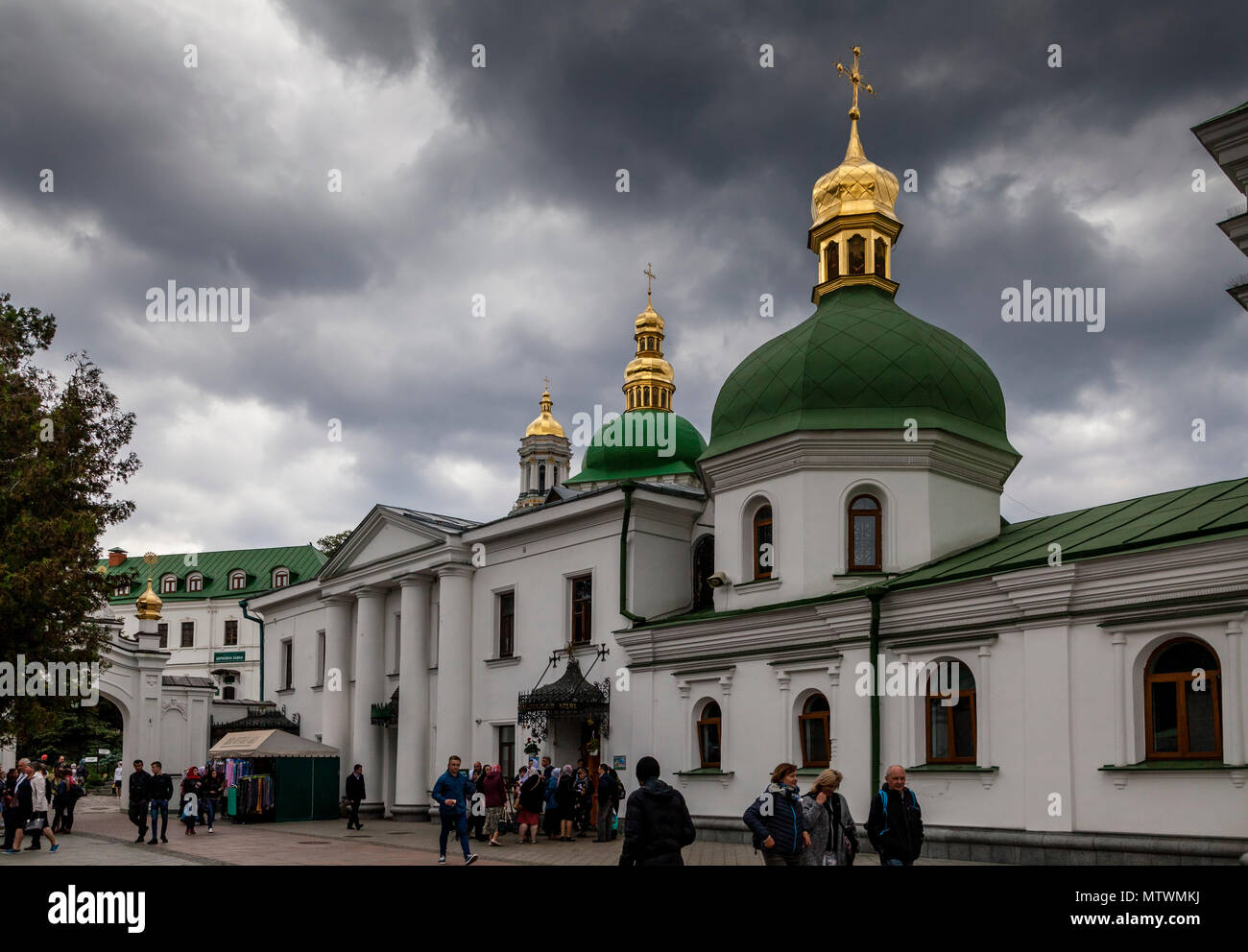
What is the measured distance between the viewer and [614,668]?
82.9 ft

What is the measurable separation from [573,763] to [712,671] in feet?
16.0

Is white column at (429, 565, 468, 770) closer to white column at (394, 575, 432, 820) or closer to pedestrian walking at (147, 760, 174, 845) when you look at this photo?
white column at (394, 575, 432, 820)

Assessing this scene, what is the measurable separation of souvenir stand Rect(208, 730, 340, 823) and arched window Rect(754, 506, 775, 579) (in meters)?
13.8

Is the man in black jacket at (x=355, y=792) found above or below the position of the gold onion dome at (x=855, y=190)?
below

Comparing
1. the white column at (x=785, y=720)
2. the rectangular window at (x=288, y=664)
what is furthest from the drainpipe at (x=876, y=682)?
the rectangular window at (x=288, y=664)

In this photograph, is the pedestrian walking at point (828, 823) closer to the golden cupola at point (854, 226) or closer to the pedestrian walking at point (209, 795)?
the golden cupola at point (854, 226)

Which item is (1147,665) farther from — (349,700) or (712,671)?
(349,700)

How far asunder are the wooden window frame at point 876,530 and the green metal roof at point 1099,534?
80cm

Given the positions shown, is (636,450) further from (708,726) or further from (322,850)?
(322,850)

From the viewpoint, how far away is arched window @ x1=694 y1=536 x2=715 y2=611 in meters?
26.1

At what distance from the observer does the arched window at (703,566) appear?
26141 millimetres

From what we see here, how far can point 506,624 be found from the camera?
29016 millimetres

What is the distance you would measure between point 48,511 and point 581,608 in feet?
37.1
